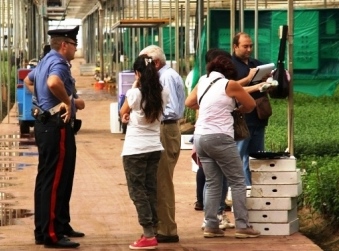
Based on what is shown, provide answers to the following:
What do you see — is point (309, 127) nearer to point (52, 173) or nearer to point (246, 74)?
point (246, 74)

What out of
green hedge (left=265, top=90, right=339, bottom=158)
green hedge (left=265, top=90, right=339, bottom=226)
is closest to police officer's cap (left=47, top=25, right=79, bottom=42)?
green hedge (left=265, top=90, right=339, bottom=226)

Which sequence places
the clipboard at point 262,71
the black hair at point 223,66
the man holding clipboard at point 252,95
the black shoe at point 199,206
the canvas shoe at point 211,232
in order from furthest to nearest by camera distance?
the black shoe at point 199,206 → the man holding clipboard at point 252,95 → the clipboard at point 262,71 → the canvas shoe at point 211,232 → the black hair at point 223,66

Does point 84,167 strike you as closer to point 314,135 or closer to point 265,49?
point 314,135

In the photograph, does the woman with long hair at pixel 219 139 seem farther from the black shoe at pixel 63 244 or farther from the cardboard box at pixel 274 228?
the black shoe at pixel 63 244

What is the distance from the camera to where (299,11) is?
24.9m

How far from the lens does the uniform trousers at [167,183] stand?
9.56m

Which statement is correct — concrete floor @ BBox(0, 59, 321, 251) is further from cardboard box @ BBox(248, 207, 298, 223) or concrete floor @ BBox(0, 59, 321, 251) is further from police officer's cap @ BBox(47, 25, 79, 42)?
police officer's cap @ BBox(47, 25, 79, 42)

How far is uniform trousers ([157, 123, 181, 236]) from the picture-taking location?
956 centimetres

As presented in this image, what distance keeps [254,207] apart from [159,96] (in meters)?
1.43

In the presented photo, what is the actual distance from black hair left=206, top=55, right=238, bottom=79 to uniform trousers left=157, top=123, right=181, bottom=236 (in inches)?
23.3

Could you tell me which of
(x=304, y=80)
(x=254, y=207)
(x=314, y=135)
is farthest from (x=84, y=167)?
(x=304, y=80)

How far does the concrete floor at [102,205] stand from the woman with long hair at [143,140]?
347mm

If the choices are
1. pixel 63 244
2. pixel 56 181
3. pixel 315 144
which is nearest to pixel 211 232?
pixel 63 244

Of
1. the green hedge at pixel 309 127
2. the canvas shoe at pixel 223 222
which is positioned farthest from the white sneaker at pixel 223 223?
the green hedge at pixel 309 127
